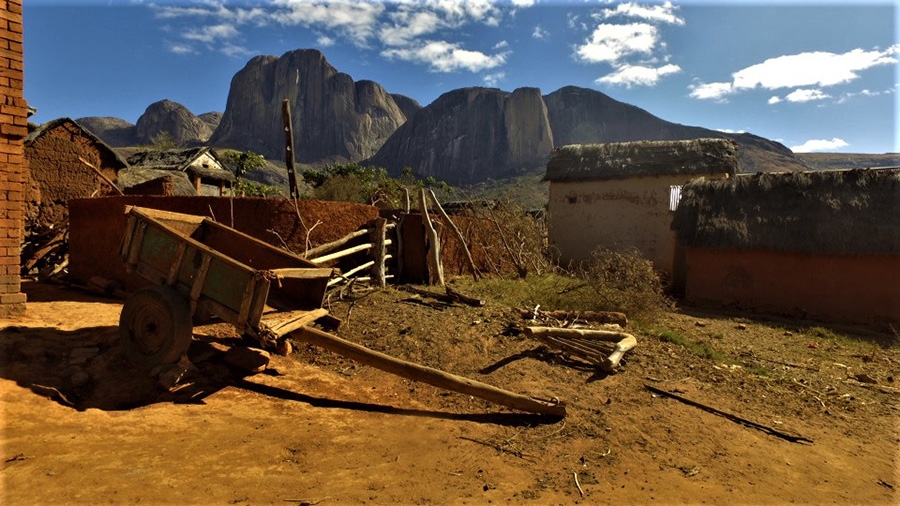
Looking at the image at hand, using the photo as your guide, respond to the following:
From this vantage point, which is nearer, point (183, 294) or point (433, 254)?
point (183, 294)

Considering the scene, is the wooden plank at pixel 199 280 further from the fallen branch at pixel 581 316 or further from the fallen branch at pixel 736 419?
the fallen branch at pixel 736 419

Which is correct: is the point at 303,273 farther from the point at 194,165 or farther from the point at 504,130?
the point at 504,130

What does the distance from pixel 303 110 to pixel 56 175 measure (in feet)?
280

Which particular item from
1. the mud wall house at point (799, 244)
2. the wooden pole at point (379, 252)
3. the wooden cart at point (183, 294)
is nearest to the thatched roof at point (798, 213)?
the mud wall house at point (799, 244)

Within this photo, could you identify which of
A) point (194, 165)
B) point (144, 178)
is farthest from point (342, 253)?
point (194, 165)

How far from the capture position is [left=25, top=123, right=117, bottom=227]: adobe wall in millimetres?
11672

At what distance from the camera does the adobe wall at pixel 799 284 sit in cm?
1005

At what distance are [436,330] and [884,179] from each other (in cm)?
1114

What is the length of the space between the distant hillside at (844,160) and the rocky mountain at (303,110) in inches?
2717

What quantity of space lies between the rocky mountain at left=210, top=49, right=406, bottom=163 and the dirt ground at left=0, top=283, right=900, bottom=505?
85.4 metres

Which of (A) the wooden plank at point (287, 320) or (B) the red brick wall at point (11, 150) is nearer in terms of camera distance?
(A) the wooden plank at point (287, 320)

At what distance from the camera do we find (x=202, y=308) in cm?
445

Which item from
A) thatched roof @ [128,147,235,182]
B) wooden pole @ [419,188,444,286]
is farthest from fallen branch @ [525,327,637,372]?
thatched roof @ [128,147,235,182]

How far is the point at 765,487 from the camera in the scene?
3475 mm
